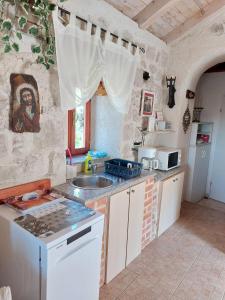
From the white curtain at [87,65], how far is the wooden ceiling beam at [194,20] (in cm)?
100

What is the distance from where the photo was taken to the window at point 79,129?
244cm

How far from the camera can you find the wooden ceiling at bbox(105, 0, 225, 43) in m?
2.23

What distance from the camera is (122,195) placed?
1889 mm

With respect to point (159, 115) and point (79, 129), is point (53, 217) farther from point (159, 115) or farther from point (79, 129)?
point (159, 115)

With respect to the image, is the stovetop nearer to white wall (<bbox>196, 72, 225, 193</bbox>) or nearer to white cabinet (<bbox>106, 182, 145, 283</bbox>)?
white cabinet (<bbox>106, 182, 145, 283</bbox>)

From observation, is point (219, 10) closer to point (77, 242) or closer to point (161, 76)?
point (161, 76)

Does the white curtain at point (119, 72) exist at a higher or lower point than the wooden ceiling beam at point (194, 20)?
lower

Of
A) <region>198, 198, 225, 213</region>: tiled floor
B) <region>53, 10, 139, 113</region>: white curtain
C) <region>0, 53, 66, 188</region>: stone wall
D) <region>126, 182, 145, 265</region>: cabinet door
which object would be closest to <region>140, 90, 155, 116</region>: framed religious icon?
<region>53, 10, 139, 113</region>: white curtain

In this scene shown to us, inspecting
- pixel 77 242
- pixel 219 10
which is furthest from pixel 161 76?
pixel 77 242

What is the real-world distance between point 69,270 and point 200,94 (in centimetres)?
378

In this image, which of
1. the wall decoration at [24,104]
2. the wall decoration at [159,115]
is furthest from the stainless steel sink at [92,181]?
the wall decoration at [159,115]

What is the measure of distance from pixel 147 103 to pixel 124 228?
1.58m

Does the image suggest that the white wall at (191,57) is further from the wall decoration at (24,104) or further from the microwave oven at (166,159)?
the wall decoration at (24,104)

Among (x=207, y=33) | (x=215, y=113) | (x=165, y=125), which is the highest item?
(x=207, y=33)
